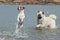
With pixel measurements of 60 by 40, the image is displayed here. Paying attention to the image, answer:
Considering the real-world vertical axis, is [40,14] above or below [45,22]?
above

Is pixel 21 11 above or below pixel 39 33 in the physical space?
above

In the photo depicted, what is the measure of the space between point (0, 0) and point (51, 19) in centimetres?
3523

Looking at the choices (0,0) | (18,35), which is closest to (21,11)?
(18,35)

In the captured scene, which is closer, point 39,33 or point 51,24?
point 39,33

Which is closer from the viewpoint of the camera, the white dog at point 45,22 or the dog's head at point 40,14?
the dog's head at point 40,14

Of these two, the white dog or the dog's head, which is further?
the white dog

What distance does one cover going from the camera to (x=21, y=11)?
60.3 ft

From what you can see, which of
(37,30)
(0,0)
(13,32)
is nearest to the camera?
(13,32)

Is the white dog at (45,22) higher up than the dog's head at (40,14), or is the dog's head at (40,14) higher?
the dog's head at (40,14)

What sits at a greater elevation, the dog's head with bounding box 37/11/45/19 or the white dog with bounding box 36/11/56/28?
the dog's head with bounding box 37/11/45/19

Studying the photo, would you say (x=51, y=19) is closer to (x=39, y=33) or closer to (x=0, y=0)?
(x=39, y=33)

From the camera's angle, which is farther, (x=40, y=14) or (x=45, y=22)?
(x=45, y=22)

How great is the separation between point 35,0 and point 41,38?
1667 inches

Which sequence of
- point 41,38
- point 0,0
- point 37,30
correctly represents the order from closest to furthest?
point 41,38 < point 37,30 < point 0,0
